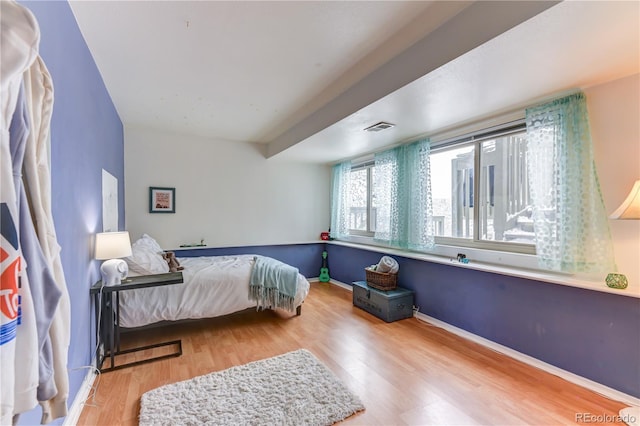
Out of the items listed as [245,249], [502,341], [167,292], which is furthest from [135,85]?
[502,341]

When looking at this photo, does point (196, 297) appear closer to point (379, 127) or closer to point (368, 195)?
point (379, 127)

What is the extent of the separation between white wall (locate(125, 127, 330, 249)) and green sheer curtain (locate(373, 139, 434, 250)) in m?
1.64

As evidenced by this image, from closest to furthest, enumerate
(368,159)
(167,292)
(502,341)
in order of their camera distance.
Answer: (502,341), (167,292), (368,159)

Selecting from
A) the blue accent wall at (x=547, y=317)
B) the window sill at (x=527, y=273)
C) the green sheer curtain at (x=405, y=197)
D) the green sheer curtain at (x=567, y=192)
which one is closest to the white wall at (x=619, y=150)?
the green sheer curtain at (x=567, y=192)

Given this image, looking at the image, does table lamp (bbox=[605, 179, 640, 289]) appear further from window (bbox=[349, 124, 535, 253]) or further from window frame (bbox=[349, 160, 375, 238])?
window frame (bbox=[349, 160, 375, 238])

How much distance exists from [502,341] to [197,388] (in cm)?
263

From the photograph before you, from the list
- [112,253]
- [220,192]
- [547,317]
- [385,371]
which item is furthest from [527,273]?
[220,192]

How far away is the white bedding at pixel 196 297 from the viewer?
273 centimetres

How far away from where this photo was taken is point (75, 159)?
180 centimetres

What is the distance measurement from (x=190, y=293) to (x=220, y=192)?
2.10 m

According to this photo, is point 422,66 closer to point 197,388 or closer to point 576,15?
point 576,15

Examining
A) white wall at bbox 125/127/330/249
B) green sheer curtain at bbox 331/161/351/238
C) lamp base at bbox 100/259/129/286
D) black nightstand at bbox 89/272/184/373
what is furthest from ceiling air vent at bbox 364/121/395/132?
lamp base at bbox 100/259/129/286

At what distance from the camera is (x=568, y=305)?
224cm

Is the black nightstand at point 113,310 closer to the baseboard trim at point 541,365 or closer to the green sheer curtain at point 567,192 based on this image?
the baseboard trim at point 541,365
